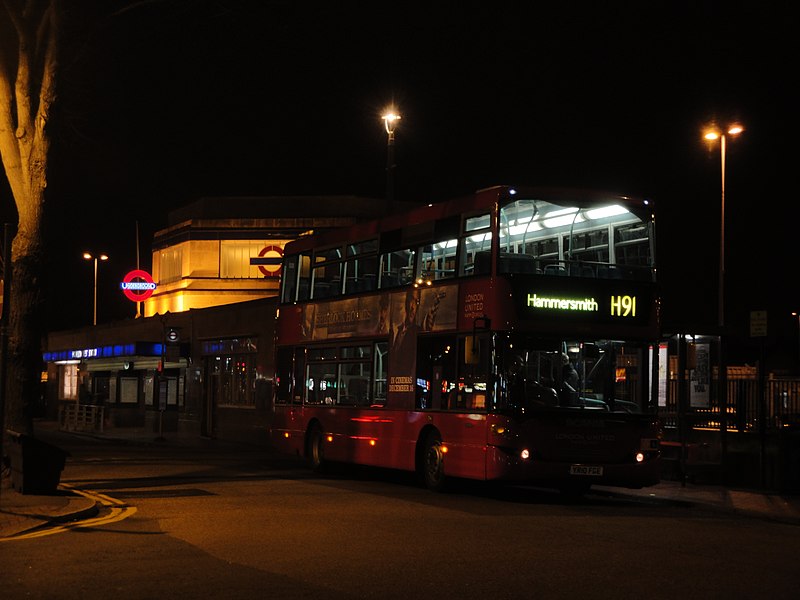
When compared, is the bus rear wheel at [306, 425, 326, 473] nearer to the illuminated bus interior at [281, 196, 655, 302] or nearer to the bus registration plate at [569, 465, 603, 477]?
the illuminated bus interior at [281, 196, 655, 302]

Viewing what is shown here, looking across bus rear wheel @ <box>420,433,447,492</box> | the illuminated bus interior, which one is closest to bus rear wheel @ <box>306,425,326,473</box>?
bus rear wheel @ <box>420,433,447,492</box>

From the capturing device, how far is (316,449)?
73.0 ft

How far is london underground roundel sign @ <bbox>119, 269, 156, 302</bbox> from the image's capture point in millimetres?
58094

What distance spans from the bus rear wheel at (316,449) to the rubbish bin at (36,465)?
6874 mm

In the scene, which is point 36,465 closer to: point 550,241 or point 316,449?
point 316,449

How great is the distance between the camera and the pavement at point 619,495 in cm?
1328

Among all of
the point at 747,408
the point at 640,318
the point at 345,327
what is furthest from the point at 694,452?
the point at 345,327

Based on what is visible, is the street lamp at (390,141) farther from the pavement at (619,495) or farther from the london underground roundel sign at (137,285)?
the london underground roundel sign at (137,285)

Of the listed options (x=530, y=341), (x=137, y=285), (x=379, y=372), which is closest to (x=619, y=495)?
(x=530, y=341)

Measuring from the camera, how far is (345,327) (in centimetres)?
2083

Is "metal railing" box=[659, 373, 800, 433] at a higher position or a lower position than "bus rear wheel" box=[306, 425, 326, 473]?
higher

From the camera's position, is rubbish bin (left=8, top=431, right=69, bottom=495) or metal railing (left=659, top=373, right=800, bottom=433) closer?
rubbish bin (left=8, top=431, right=69, bottom=495)

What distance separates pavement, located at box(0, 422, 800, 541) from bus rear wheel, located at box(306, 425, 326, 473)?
204 inches

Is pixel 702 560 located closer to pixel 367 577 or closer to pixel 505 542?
pixel 505 542
